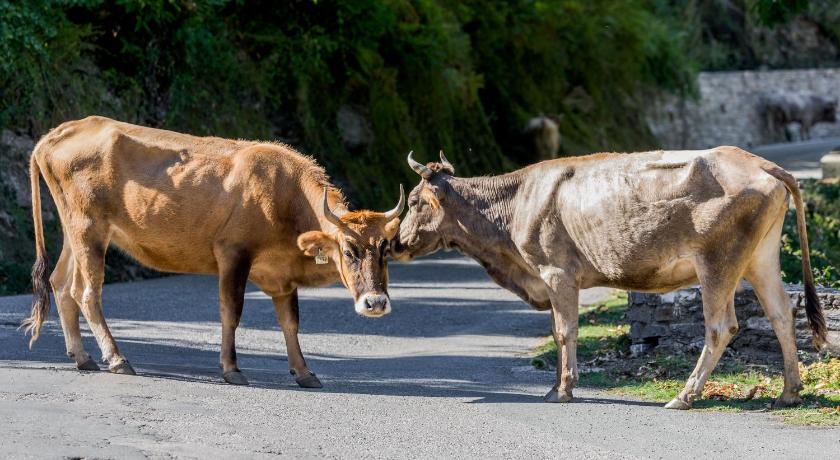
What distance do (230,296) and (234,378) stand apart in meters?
0.73

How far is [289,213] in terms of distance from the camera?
11625 millimetres

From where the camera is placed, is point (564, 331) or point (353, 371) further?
point (353, 371)

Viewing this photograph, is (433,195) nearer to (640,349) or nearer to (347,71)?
(640,349)

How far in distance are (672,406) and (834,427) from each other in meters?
1.31

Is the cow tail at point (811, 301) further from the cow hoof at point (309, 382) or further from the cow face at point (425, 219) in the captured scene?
the cow hoof at point (309, 382)

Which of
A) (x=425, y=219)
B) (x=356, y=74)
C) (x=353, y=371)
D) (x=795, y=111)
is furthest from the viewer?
(x=795, y=111)

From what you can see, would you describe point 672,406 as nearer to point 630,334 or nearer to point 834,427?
point 834,427

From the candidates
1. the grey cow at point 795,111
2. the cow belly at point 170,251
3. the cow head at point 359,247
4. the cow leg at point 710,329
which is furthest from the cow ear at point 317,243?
the grey cow at point 795,111

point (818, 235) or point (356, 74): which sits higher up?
point (818, 235)

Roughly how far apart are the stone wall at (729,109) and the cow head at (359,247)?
34.2m

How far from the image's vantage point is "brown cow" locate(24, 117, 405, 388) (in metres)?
11.4

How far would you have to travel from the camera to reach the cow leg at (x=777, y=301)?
406 inches

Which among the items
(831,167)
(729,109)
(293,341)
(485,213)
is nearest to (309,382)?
(293,341)

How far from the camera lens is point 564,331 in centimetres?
1079
